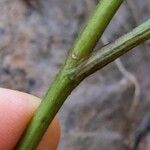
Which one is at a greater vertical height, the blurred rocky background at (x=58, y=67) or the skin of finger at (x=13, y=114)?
the skin of finger at (x=13, y=114)

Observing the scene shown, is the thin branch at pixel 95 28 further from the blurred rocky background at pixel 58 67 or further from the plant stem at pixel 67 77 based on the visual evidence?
the blurred rocky background at pixel 58 67

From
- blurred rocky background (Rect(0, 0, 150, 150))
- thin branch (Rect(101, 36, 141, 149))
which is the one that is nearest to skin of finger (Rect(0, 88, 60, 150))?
blurred rocky background (Rect(0, 0, 150, 150))

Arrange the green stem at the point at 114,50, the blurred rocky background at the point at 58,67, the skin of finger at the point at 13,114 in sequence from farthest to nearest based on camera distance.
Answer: the blurred rocky background at the point at 58,67 → the skin of finger at the point at 13,114 → the green stem at the point at 114,50

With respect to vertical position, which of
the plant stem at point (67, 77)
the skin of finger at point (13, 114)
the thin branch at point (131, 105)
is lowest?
the thin branch at point (131, 105)

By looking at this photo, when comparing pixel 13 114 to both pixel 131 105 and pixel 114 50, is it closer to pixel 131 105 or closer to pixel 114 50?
pixel 114 50

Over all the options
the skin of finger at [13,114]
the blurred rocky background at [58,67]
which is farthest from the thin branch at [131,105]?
the skin of finger at [13,114]

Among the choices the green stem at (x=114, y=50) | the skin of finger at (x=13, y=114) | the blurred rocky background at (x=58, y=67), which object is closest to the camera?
the green stem at (x=114, y=50)

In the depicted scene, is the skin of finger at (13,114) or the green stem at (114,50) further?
the skin of finger at (13,114)
